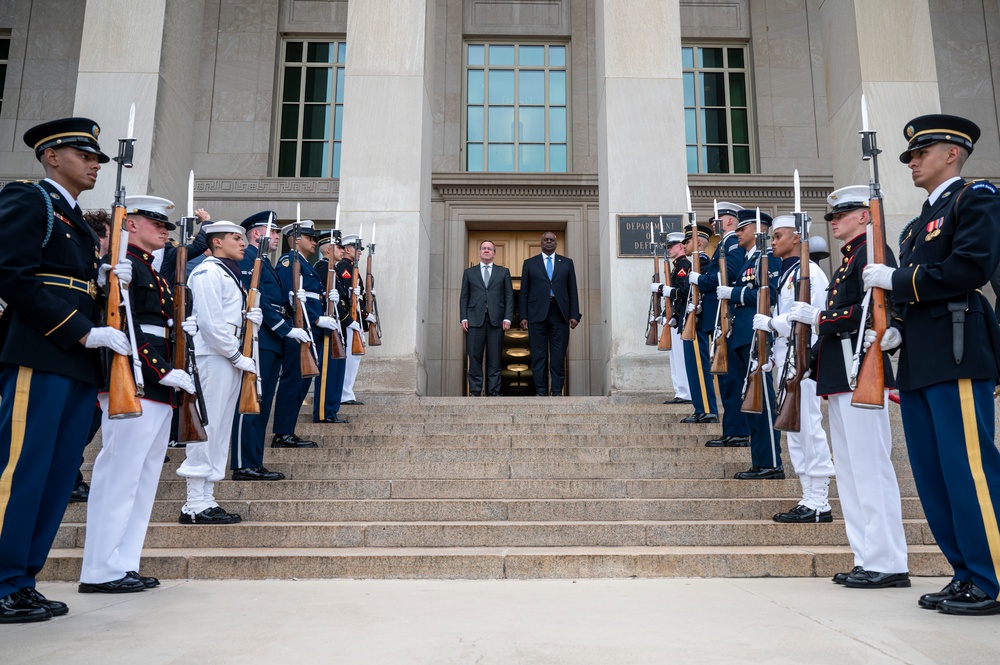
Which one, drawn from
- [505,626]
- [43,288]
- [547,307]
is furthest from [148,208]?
[547,307]

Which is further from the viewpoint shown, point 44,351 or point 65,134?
point 65,134

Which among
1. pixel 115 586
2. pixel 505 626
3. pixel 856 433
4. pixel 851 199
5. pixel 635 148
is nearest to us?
pixel 505 626

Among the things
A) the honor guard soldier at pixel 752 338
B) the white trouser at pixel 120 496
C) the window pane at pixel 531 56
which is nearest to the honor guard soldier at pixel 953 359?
the honor guard soldier at pixel 752 338

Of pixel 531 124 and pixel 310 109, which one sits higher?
pixel 310 109

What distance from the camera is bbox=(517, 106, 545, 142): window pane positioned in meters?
15.4

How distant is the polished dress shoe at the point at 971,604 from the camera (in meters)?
3.51

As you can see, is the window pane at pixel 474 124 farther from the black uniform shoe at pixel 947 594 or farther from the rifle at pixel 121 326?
the black uniform shoe at pixel 947 594

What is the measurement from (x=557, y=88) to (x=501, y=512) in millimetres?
11575

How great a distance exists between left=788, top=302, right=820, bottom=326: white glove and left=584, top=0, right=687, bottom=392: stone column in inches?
201

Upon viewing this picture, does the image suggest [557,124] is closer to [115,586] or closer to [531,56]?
[531,56]

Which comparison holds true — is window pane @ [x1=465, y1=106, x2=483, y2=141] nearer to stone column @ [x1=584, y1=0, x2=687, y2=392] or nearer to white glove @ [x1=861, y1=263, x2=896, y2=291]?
stone column @ [x1=584, y1=0, x2=687, y2=392]

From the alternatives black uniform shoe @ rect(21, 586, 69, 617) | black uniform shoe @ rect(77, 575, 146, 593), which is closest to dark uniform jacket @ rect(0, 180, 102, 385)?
black uniform shoe @ rect(21, 586, 69, 617)

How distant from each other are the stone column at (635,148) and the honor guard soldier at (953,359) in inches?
242

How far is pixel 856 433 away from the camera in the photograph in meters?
4.59
